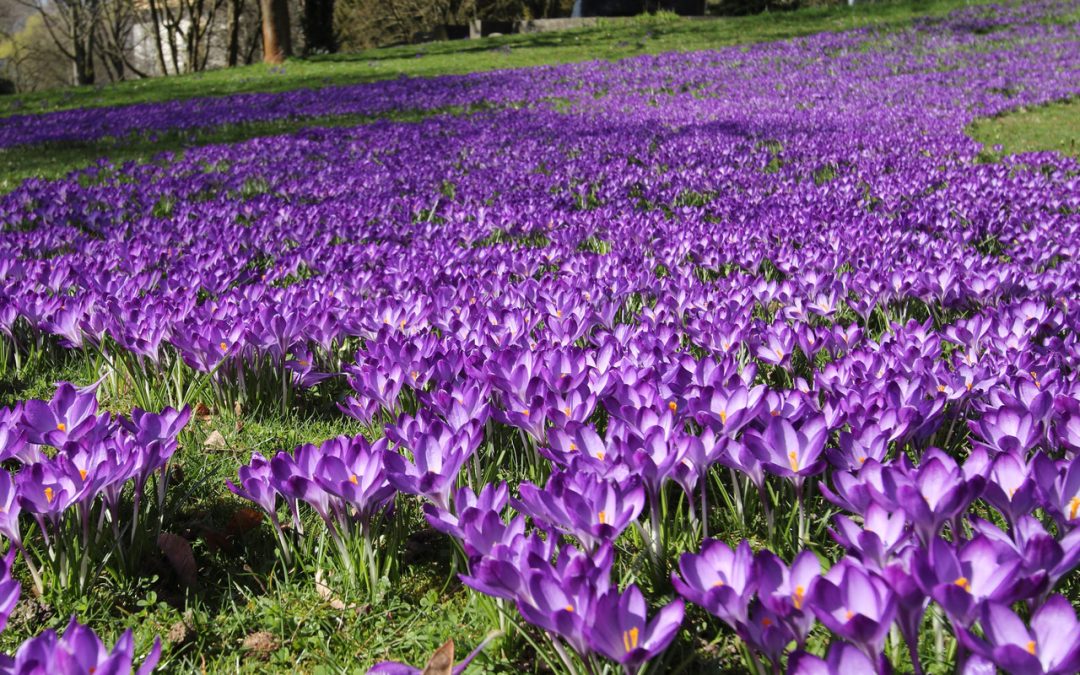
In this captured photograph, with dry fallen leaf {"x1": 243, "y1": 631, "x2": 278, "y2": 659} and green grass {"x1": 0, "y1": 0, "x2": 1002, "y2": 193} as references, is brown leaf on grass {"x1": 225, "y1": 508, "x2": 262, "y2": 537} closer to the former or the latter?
dry fallen leaf {"x1": 243, "y1": 631, "x2": 278, "y2": 659}

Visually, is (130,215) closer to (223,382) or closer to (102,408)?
(102,408)

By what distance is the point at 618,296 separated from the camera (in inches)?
155

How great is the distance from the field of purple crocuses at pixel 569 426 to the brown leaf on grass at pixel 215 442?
4 centimetres

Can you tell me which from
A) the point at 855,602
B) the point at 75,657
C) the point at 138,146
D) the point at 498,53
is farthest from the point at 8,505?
the point at 498,53

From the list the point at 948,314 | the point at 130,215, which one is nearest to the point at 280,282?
the point at 130,215

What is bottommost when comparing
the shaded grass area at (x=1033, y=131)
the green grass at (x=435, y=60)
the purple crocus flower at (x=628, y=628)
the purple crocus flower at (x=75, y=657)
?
the purple crocus flower at (x=628, y=628)

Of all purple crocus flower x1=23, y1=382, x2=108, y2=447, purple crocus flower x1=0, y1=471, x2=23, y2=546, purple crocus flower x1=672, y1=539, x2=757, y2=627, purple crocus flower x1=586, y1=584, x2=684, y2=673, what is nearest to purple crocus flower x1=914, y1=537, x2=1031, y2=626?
purple crocus flower x1=672, y1=539, x2=757, y2=627

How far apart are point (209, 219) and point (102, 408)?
10.8 feet

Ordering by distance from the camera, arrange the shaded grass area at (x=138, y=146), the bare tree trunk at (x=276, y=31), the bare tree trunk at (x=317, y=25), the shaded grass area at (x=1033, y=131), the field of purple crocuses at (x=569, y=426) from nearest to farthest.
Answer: the field of purple crocuses at (x=569, y=426) < the shaded grass area at (x=1033, y=131) < the shaded grass area at (x=138, y=146) < the bare tree trunk at (x=276, y=31) < the bare tree trunk at (x=317, y=25)

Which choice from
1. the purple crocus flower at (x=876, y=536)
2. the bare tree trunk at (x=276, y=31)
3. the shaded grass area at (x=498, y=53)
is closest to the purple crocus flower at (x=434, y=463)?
the purple crocus flower at (x=876, y=536)

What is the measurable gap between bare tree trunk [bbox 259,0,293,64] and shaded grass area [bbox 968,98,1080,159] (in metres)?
21.3

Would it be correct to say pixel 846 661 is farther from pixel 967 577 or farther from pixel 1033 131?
pixel 1033 131

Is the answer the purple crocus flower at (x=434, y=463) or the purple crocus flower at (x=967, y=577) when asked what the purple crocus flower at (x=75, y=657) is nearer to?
the purple crocus flower at (x=434, y=463)

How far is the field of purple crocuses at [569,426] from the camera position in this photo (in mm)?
1446
